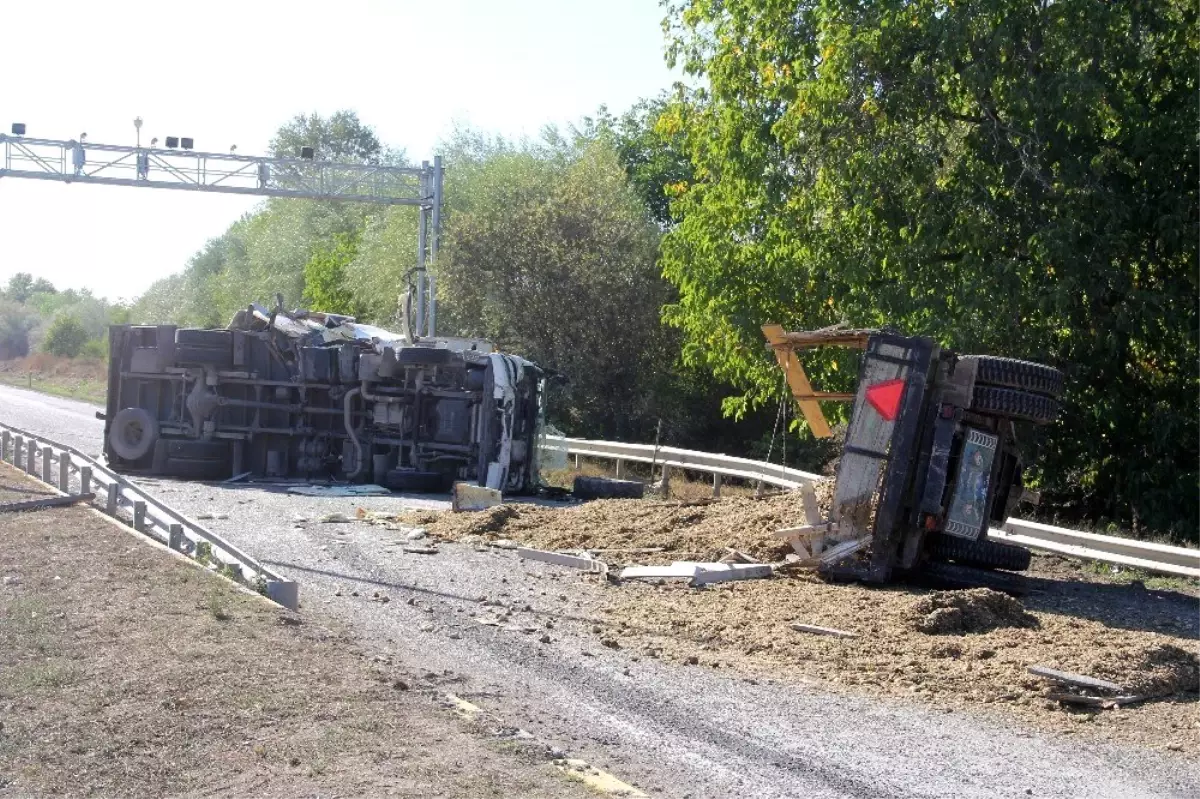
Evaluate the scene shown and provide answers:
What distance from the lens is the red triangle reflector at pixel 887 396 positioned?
12.4m

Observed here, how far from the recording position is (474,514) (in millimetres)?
16266

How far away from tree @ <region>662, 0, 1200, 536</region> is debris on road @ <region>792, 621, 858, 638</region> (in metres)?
9.32

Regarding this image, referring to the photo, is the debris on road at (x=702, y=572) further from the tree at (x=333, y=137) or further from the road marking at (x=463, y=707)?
the tree at (x=333, y=137)

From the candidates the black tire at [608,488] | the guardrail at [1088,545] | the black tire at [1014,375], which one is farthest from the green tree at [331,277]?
the black tire at [1014,375]

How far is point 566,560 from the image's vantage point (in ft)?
43.6

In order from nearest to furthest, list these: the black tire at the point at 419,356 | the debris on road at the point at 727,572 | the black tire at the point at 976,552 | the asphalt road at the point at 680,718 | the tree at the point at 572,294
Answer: the asphalt road at the point at 680,718, the debris on road at the point at 727,572, the black tire at the point at 976,552, the black tire at the point at 419,356, the tree at the point at 572,294

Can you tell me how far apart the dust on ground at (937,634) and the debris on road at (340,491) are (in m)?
6.03

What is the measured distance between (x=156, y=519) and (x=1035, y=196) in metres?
12.1

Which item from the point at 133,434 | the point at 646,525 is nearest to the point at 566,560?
the point at 646,525

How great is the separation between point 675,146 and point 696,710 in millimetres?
31268

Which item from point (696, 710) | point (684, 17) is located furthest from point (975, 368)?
point (684, 17)

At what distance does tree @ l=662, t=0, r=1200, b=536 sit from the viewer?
18719 mm

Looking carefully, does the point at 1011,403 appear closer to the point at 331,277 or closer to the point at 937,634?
the point at 937,634

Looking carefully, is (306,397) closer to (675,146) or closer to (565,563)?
(565,563)
